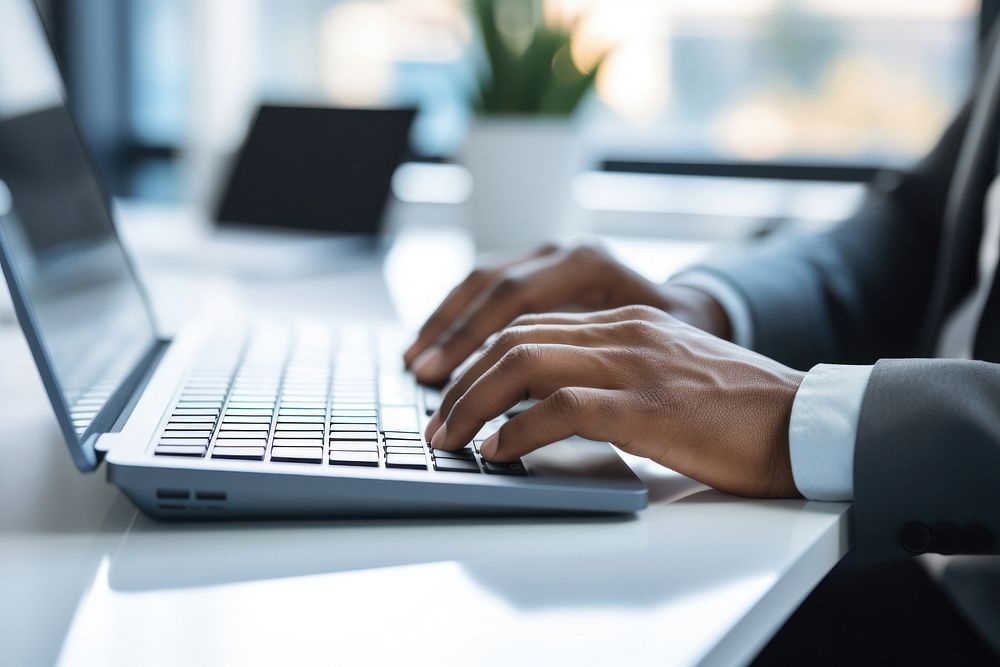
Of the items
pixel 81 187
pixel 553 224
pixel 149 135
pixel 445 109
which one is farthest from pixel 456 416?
pixel 149 135

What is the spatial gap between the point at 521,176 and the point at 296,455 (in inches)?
33.1

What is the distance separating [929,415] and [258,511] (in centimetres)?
29

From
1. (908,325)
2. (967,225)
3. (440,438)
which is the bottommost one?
(908,325)

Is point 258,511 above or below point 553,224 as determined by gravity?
above

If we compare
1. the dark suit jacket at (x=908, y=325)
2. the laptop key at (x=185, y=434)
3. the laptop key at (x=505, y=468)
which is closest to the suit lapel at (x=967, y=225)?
the dark suit jacket at (x=908, y=325)

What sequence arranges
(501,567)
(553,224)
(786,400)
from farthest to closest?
(553,224), (786,400), (501,567)

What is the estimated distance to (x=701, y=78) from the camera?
74.7 inches

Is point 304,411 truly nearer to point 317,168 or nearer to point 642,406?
point 642,406

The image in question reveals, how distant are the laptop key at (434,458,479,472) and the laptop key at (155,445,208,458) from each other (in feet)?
0.32

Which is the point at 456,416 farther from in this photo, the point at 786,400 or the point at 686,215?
Result: the point at 686,215

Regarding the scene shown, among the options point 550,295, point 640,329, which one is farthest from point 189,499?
point 550,295

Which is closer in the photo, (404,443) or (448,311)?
(404,443)

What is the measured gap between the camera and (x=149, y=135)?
8.11ft

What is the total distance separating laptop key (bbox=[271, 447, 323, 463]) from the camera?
0.39 meters
